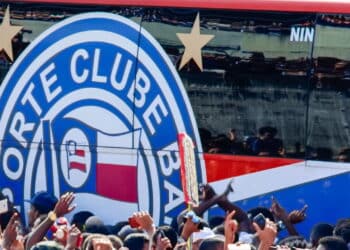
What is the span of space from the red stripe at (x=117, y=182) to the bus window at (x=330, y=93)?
5.53 ft

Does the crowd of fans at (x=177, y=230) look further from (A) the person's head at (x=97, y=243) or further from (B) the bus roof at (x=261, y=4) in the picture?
(B) the bus roof at (x=261, y=4)

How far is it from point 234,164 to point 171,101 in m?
0.81

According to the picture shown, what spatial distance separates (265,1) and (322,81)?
87 cm

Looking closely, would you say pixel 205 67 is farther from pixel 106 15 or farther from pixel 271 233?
pixel 271 233

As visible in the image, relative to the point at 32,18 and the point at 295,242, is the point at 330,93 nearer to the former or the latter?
the point at 295,242

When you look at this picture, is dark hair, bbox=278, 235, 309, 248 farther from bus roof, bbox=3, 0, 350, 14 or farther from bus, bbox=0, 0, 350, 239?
bus roof, bbox=3, 0, 350, 14

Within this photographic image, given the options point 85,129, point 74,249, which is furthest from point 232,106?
point 74,249

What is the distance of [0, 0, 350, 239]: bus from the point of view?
1295 cm

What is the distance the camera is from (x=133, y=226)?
38.1 ft

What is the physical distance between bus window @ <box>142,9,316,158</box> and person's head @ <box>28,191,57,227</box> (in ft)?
4.87

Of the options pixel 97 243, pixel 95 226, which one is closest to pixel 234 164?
pixel 95 226

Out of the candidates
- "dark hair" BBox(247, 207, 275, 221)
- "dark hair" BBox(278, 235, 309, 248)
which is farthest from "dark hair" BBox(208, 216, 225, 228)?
"dark hair" BBox(278, 235, 309, 248)

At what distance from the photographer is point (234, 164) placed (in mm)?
13289

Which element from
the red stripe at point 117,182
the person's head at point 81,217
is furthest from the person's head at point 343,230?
the person's head at point 81,217
